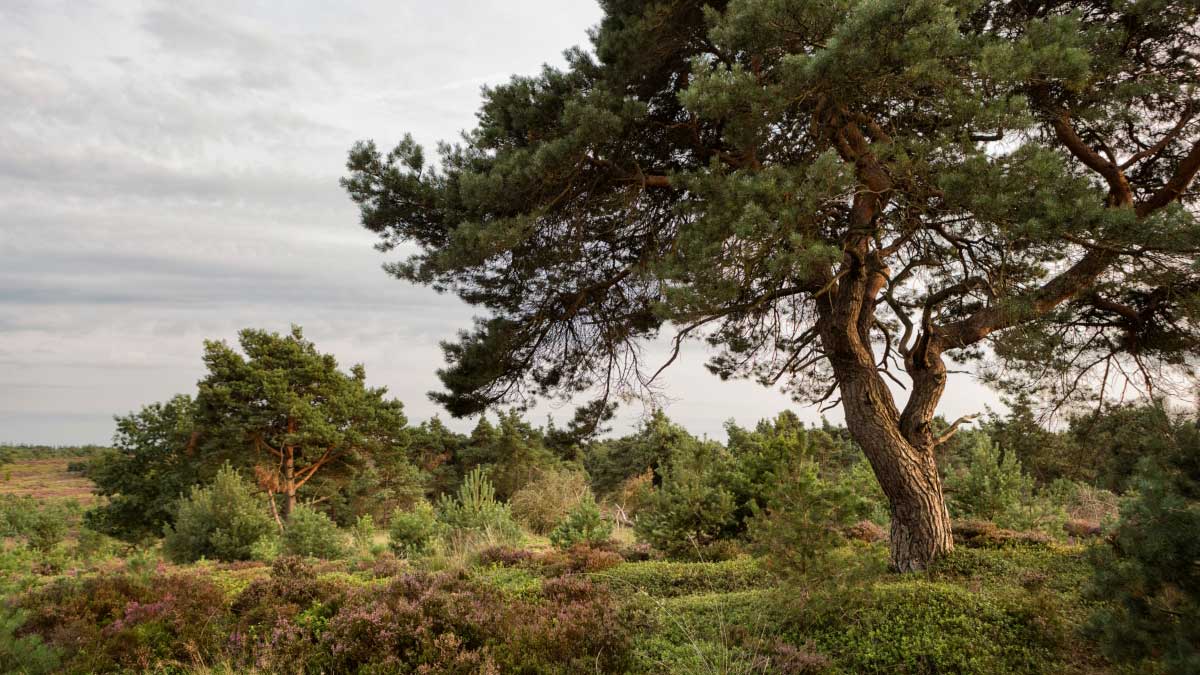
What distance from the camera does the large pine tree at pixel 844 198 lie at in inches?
209

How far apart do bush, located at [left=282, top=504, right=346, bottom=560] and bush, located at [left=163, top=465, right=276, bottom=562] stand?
1625mm

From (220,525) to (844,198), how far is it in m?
14.5

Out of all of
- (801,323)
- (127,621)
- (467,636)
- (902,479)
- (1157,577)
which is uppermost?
(801,323)

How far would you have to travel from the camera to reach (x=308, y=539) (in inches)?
499

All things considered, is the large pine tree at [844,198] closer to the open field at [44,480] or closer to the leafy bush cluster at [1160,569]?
the leafy bush cluster at [1160,569]

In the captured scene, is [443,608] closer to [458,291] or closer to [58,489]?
[458,291]

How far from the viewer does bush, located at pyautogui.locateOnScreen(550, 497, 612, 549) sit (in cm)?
1066

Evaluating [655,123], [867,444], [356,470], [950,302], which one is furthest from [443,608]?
[356,470]

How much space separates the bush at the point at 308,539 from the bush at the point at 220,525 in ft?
5.33

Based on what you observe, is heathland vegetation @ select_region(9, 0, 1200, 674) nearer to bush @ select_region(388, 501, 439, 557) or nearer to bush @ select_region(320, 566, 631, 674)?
bush @ select_region(320, 566, 631, 674)

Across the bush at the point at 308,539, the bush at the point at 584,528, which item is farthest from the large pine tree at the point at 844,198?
the bush at the point at 308,539

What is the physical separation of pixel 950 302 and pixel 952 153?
3.68 m

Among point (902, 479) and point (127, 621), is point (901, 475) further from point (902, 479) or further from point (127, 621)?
point (127, 621)

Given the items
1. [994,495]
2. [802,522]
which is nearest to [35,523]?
[802,522]
